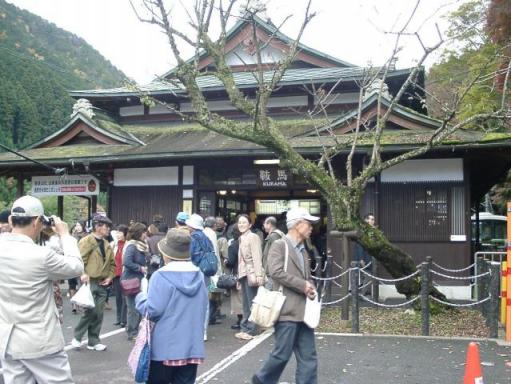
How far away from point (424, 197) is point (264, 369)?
29.7 ft

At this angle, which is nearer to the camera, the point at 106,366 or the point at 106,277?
the point at 106,366

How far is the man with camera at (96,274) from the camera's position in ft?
26.1

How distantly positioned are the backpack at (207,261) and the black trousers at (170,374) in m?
3.86

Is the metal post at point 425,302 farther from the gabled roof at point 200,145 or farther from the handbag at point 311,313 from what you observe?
the handbag at point 311,313

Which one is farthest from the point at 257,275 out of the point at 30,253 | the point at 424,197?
the point at 424,197

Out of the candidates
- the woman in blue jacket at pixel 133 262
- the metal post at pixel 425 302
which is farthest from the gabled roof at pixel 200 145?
the woman in blue jacket at pixel 133 262

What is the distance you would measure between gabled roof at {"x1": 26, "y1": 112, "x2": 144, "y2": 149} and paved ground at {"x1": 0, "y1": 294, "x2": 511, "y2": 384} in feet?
28.8

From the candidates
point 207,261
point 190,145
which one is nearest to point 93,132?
point 190,145

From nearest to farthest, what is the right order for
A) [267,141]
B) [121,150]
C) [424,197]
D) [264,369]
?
1. [264,369]
2. [267,141]
3. [424,197]
4. [121,150]

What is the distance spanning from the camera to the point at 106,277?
27.2ft

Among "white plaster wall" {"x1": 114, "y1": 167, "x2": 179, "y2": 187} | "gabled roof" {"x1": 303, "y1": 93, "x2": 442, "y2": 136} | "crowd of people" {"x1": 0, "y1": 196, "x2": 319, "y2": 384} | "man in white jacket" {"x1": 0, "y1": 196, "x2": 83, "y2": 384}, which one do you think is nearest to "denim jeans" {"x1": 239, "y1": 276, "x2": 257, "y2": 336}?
"crowd of people" {"x1": 0, "y1": 196, "x2": 319, "y2": 384}

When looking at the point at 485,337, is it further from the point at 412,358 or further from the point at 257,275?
the point at 257,275

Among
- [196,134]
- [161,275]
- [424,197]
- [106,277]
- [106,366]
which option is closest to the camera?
[161,275]

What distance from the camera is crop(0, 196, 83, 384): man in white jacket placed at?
3898 mm
